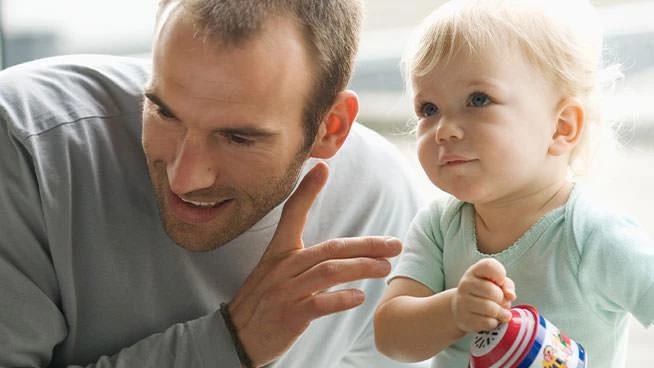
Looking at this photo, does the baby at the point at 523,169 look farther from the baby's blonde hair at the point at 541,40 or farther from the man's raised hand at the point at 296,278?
the man's raised hand at the point at 296,278

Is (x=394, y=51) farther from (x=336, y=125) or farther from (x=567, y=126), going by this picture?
(x=567, y=126)

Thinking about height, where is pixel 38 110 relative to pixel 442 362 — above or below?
above

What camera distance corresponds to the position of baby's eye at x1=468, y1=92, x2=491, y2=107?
1.13 m

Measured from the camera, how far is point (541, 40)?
113 centimetres

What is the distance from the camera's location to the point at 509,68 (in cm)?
112

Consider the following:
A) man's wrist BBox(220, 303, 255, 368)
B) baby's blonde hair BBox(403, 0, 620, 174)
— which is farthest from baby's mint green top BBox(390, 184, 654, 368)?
man's wrist BBox(220, 303, 255, 368)

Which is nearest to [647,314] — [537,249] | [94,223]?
[537,249]

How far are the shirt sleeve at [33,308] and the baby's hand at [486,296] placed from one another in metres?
0.43

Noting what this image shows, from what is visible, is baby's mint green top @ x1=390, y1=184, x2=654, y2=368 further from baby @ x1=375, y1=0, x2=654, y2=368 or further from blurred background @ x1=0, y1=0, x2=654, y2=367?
blurred background @ x1=0, y1=0, x2=654, y2=367

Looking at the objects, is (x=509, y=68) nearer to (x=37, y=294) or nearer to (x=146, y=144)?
(x=146, y=144)

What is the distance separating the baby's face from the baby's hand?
141mm

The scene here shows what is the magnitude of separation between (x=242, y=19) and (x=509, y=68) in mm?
354

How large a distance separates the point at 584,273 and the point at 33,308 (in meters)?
0.72

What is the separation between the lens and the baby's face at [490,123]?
1121 mm
